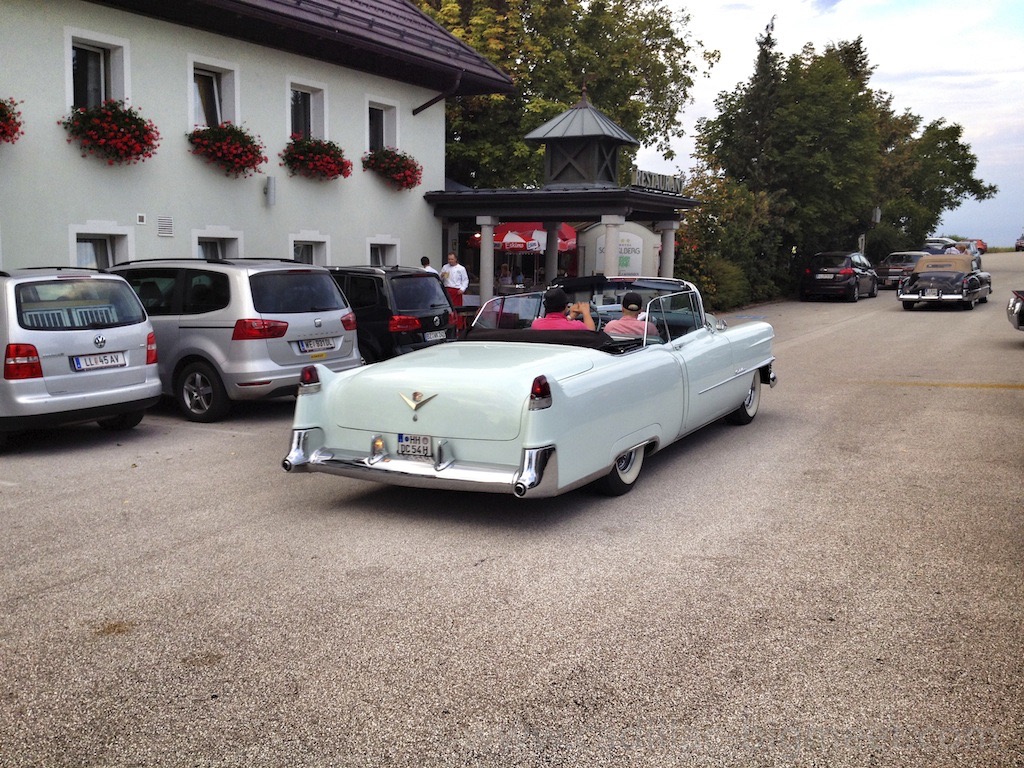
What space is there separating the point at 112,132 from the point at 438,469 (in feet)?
34.9

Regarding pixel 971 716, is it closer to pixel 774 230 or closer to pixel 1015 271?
pixel 774 230

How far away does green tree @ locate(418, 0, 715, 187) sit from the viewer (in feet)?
109

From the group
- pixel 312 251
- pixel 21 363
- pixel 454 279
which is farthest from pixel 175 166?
pixel 21 363

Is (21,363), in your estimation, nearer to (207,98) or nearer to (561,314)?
(561,314)

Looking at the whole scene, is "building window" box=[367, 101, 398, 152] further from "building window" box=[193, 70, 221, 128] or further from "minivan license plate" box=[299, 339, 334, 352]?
"minivan license plate" box=[299, 339, 334, 352]

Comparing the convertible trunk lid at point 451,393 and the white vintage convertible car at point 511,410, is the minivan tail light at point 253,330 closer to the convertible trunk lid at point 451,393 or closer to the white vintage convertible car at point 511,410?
the white vintage convertible car at point 511,410

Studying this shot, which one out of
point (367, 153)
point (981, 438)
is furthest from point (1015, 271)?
point (981, 438)

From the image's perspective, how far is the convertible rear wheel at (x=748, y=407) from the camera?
32.3 ft

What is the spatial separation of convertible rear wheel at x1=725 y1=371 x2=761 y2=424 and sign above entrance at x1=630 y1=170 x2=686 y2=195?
52.9 ft

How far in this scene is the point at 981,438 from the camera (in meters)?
9.28

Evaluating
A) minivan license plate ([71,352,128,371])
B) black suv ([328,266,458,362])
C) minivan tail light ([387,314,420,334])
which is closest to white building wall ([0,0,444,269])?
black suv ([328,266,458,362])

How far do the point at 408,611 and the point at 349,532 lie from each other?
1.52m

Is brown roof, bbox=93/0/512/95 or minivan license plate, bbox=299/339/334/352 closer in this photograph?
minivan license plate, bbox=299/339/334/352

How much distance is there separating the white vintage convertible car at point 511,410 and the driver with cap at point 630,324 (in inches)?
3.1
